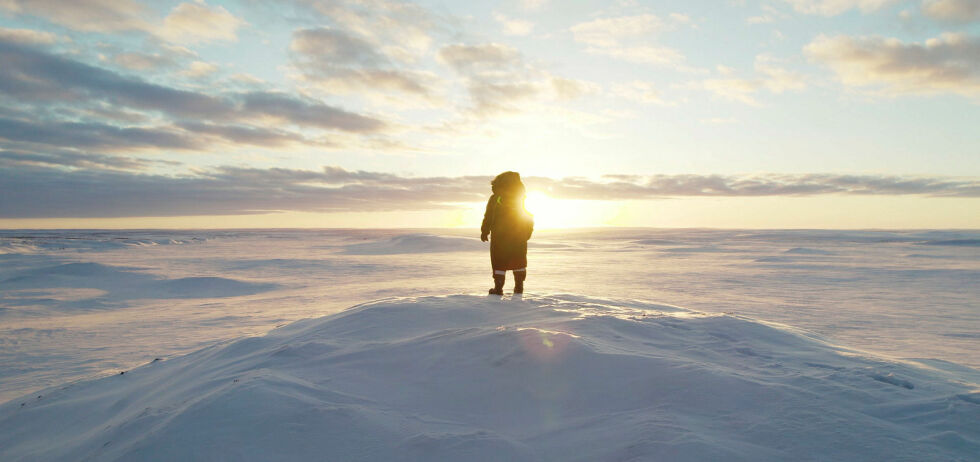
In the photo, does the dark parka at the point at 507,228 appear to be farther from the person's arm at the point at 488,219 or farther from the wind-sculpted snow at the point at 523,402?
the wind-sculpted snow at the point at 523,402

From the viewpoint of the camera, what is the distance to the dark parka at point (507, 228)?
7.30 m

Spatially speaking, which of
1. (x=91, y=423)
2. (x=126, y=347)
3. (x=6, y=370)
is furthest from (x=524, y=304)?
(x=6, y=370)

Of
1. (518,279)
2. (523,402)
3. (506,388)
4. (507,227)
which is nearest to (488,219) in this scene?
(507,227)

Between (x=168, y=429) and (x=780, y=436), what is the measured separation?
12.3 feet

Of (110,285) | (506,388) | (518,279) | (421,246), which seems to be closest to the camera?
(506,388)

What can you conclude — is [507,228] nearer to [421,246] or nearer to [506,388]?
[506,388]

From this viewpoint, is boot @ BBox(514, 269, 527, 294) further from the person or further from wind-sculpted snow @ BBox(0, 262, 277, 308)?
wind-sculpted snow @ BBox(0, 262, 277, 308)

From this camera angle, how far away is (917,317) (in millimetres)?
8883

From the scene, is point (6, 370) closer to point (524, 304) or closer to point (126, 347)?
point (126, 347)

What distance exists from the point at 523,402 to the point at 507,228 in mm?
Result: 4244

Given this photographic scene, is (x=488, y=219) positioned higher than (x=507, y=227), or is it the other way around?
(x=488, y=219)

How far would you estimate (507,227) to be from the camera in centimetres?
→ 739

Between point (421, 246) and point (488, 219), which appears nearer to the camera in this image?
point (488, 219)

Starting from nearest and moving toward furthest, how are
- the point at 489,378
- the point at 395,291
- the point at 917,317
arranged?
the point at 489,378, the point at 917,317, the point at 395,291
